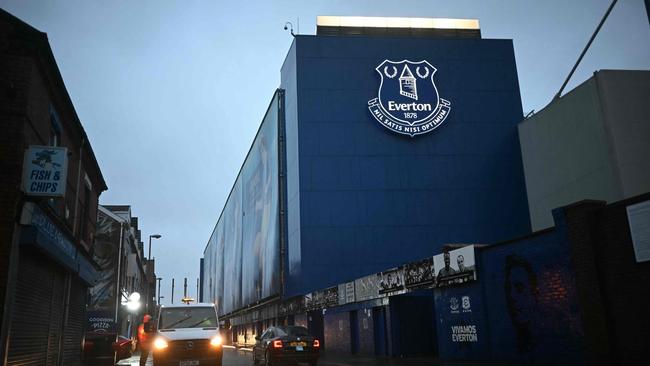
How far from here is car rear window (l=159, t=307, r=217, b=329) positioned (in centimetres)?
1616

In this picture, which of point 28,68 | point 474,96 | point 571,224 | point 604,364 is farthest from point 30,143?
point 474,96

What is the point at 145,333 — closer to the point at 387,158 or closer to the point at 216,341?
the point at 216,341

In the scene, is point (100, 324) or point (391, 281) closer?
point (391, 281)

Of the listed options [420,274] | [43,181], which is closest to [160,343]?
[43,181]

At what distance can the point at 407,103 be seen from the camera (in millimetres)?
41719

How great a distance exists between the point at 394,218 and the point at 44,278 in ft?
91.3

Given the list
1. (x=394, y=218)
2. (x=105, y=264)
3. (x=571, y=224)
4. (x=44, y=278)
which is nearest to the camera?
(x=571, y=224)

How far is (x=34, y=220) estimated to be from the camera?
1280 centimetres

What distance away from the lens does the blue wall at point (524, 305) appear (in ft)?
48.6

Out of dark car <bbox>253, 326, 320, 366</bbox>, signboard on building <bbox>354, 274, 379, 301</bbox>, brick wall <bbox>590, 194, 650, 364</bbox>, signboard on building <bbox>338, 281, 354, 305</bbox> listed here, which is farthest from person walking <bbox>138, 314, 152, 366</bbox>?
brick wall <bbox>590, 194, 650, 364</bbox>

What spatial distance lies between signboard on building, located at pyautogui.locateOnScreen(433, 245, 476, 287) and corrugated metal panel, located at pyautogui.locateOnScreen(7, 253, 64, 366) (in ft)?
44.6

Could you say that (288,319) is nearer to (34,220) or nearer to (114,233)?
(114,233)

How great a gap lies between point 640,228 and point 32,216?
1426 cm

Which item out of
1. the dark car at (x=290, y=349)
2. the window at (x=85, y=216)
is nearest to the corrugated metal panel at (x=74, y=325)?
the window at (x=85, y=216)
